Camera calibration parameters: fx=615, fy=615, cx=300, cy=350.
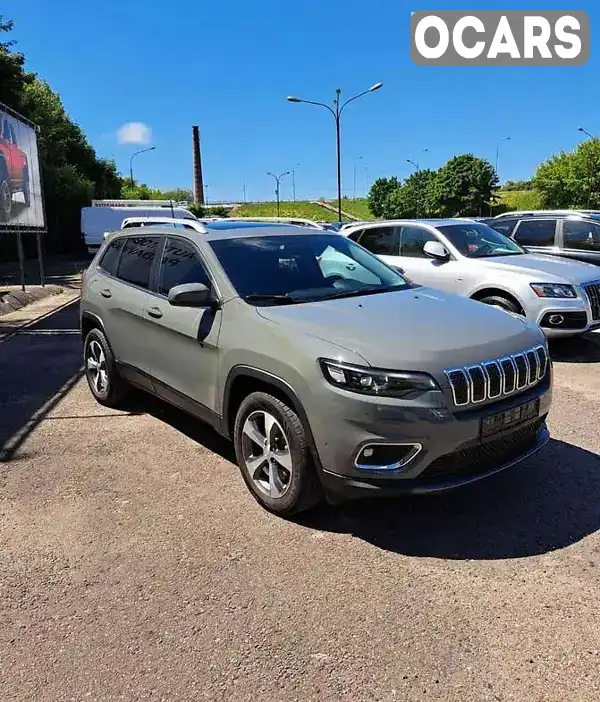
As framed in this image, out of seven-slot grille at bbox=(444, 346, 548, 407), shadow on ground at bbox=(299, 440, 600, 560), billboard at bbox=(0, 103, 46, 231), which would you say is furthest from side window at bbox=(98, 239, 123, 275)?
billboard at bbox=(0, 103, 46, 231)

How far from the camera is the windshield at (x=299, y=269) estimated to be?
13.2 feet

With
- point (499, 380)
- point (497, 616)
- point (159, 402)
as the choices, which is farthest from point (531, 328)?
point (159, 402)

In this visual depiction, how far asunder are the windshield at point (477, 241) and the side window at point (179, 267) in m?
4.53

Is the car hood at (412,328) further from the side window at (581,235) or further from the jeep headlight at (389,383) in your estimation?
the side window at (581,235)

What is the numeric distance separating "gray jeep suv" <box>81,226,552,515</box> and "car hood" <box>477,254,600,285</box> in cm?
316

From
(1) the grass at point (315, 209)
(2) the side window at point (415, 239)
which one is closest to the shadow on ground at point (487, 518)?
(2) the side window at point (415, 239)

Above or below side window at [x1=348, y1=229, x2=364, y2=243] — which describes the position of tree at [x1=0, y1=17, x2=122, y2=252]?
above

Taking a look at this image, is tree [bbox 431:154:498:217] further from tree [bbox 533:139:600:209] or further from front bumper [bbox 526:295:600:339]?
front bumper [bbox 526:295:600:339]

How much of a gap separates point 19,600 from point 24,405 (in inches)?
133

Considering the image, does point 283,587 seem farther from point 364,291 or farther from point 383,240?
point 383,240

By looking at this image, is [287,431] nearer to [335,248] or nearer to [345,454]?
[345,454]

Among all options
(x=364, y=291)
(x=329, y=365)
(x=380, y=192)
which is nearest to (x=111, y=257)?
(x=364, y=291)

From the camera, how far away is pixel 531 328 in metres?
3.79

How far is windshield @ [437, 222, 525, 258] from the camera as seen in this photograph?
26.5 feet
